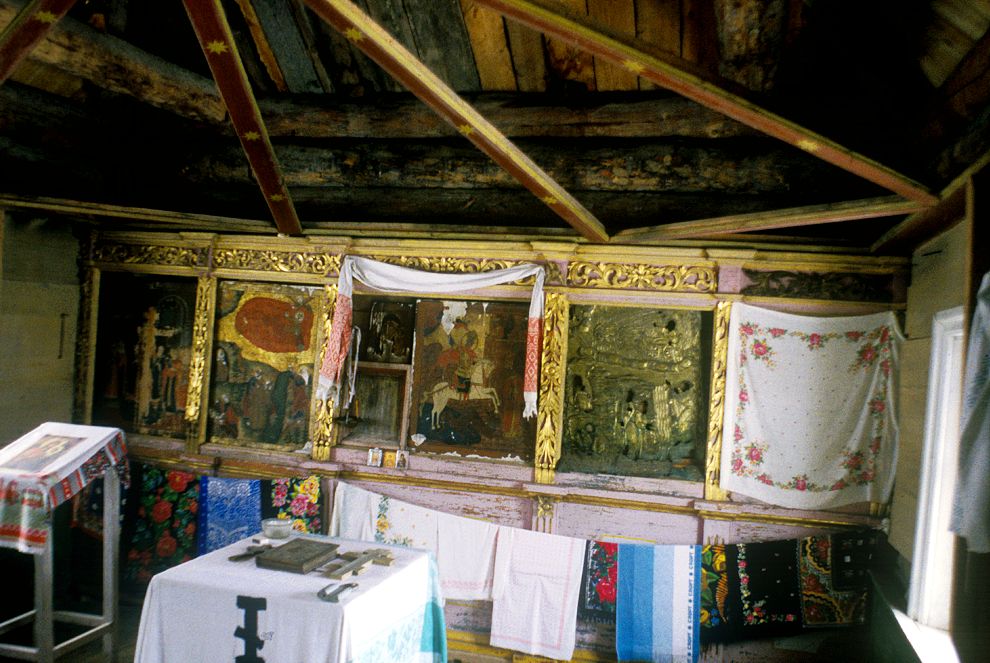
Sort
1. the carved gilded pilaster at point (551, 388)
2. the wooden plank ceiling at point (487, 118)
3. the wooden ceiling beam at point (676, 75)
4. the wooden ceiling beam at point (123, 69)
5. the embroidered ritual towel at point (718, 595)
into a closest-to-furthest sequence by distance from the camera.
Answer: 1. the wooden ceiling beam at point (676, 75)
2. the wooden plank ceiling at point (487, 118)
3. the wooden ceiling beam at point (123, 69)
4. the embroidered ritual towel at point (718, 595)
5. the carved gilded pilaster at point (551, 388)

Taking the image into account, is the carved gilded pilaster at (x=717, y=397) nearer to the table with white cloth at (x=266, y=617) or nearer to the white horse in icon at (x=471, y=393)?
the white horse in icon at (x=471, y=393)

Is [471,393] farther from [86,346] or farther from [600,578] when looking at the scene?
[86,346]

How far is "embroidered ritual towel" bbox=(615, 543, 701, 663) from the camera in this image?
4484mm

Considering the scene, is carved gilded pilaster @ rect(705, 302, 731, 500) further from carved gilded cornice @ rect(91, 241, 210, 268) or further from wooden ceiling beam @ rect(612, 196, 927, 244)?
carved gilded cornice @ rect(91, 241, 210, 268)

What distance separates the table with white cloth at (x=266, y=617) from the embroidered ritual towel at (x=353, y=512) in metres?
1.70

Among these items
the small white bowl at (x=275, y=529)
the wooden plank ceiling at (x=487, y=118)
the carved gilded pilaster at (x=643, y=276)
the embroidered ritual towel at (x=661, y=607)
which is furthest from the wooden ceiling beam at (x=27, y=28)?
the embroidered ritual towel at (x=661, y=607)

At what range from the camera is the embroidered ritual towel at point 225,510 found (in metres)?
5.22

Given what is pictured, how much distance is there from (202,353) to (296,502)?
5.14 ft

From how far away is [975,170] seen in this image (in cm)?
255

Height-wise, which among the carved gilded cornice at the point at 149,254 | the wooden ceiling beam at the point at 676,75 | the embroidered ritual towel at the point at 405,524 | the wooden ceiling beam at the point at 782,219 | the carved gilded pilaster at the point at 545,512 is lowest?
the embroidered ritual towel at the point at 405,524

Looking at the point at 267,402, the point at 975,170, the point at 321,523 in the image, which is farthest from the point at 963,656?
the point at 267,402

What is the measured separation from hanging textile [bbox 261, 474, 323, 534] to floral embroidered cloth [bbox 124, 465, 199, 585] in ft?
2.21

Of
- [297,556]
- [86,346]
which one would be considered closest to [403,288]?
[297,556]

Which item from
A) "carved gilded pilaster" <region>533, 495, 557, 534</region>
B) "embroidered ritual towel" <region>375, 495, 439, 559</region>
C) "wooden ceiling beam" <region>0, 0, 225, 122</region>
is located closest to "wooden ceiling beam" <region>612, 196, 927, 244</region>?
"carved gilded pilaster" <region>533, 495, 557, 534</region>
